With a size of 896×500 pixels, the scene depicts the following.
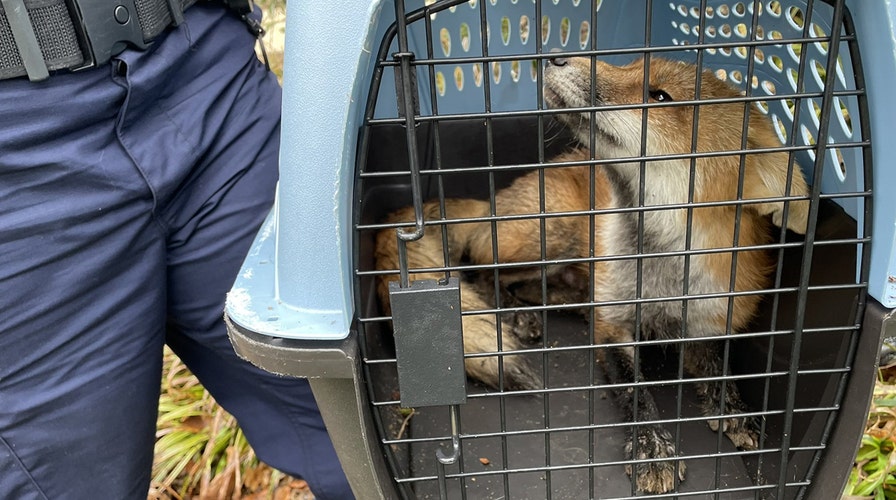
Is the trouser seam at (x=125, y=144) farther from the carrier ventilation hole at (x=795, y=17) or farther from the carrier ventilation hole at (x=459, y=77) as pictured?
the carrier ventilation hole at (x=795, y=17)

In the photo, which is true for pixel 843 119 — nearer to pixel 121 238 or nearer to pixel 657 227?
pixel 657 227

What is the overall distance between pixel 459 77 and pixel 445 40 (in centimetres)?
12

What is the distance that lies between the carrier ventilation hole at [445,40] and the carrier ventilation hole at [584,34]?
37 cm

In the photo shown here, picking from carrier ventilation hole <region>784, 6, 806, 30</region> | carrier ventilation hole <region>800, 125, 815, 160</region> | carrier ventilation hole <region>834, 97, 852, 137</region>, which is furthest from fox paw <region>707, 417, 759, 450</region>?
carrier ventilation hole <region>784, 6, 806, 30</region>

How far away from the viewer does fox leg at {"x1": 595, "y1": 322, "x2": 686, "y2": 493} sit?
5.12 feet

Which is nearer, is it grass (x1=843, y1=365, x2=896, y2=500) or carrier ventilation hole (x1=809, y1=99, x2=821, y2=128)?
carrier ventilation hole (x1=809, y1=99, x2=821, y2=128)

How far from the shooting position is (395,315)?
0.99 meters

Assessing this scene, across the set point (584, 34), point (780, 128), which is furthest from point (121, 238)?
point (780, 128)

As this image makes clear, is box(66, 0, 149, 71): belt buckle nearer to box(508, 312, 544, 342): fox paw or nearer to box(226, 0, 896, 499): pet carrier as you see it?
box(226, 0, 896, 499): pet carrier

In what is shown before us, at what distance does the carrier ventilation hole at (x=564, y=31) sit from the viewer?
76.2 inches

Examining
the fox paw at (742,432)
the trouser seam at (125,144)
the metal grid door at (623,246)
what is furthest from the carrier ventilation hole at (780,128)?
the trouser seam at (125,144)

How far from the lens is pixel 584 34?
6.68 feet

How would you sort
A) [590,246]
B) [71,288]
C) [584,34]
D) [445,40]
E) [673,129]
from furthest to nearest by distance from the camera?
[584,34], [445,40], [673,129], [71,288], [590,246]

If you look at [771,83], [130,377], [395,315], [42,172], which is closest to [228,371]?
[130,377]
